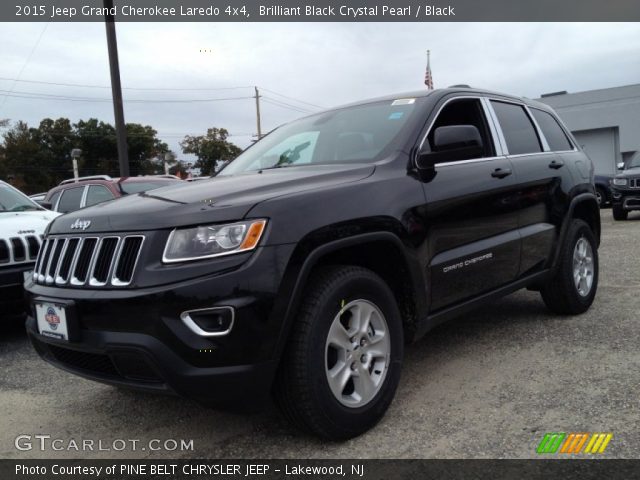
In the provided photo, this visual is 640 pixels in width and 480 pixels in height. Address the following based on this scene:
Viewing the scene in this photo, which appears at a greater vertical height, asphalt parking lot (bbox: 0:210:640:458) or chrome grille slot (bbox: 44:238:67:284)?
chrome grille slot (bbox: 44:238:67:284)

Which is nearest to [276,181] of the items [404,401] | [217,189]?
[217,189]

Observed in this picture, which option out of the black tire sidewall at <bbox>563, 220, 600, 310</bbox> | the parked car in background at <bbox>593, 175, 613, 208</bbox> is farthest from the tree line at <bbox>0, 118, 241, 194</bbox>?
the black tire sidewall at <bbox>563, 220, 600, 310</bbox>

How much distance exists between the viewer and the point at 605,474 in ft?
7.61

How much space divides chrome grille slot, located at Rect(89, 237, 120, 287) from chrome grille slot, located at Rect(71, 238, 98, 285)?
6cm

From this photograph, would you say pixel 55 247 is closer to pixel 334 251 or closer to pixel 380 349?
pixel 334 251

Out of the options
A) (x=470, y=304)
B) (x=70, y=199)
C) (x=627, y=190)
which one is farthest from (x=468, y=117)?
(x=627, y=190)

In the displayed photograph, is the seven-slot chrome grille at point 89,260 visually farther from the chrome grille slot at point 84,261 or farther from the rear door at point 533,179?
the rear door at point 533,179

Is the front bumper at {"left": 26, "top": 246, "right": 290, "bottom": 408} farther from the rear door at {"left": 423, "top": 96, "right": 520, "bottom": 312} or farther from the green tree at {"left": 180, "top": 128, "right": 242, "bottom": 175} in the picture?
the green tree at {"left": 180, "top": 128, "right": 242, "bottom": 175}

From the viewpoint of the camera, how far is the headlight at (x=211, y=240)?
7.69ft

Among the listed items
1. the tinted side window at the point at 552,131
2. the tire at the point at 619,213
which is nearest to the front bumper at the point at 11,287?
the tinted side window at the point at 552,131

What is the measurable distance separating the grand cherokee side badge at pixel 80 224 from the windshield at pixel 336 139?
4.43 feet

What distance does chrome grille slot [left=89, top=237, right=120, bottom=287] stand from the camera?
2.50 metres

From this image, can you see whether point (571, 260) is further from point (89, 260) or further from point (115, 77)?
point (115, 77)

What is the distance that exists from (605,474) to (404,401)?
3.63ft
